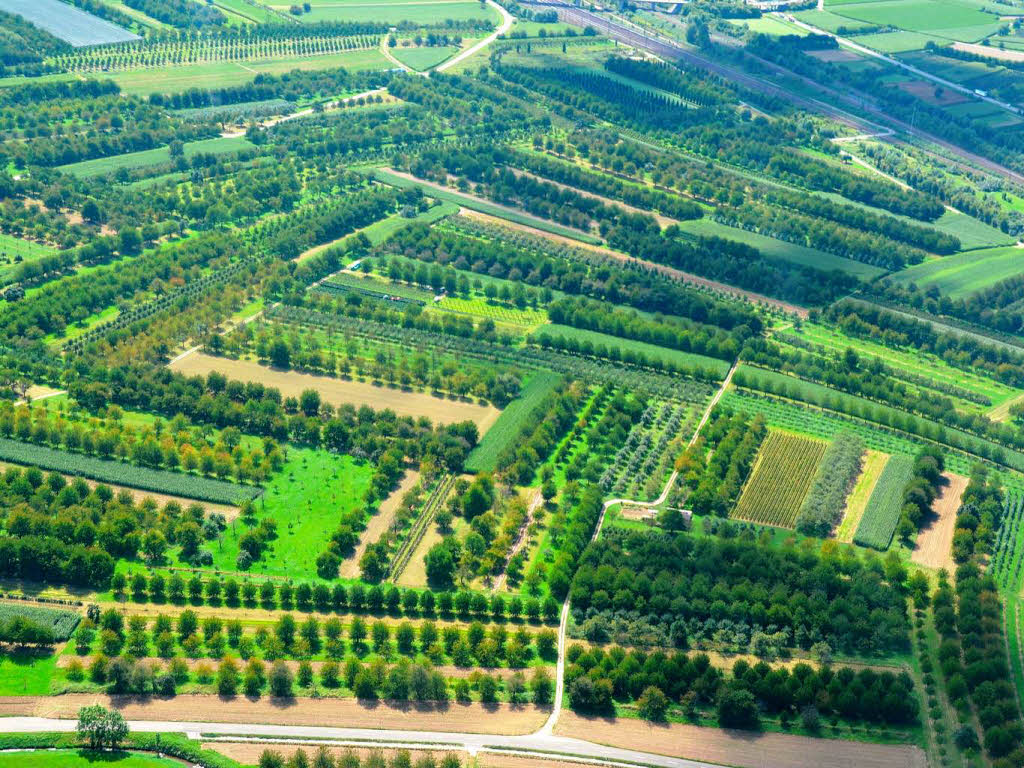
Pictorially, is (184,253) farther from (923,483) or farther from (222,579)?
(923,483)

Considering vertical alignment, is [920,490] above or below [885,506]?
above

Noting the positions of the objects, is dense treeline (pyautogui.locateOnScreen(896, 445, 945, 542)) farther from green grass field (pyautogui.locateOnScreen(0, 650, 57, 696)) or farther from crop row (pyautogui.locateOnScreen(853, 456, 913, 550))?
green grass field (pyautogui.locateOnScreen(0, 650, 57, 696))

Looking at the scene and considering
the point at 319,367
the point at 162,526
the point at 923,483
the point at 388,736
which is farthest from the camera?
the point at 319,367

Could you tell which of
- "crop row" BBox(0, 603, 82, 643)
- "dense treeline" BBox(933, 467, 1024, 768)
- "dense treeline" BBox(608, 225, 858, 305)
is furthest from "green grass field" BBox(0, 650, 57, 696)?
"dense treeline" BBox(608, 225, 858, 305)

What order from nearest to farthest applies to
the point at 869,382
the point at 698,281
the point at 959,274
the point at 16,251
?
the point at 869,382 → the point at 16,251 → the point at 698,281 → the point at 959,274

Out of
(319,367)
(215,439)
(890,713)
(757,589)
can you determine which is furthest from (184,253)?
(890,713)

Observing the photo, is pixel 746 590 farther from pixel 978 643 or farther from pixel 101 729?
pixel 101 729

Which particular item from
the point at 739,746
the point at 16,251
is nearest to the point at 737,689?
the point at 739,746
